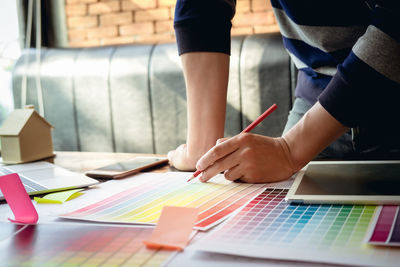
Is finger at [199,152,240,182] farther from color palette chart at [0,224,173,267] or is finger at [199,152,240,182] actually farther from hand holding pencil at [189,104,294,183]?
color palette chart at [0,224,173,267]

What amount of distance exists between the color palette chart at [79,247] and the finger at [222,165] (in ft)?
0.83

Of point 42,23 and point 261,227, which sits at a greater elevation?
point 42,23

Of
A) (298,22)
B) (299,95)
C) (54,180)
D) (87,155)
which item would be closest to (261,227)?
(54,180)

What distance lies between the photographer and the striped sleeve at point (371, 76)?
654 mm

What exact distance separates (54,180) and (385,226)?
593mm

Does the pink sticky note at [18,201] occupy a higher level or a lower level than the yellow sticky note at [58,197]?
higher

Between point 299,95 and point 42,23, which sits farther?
point 42,23

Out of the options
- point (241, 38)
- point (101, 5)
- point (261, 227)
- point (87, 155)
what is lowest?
point (87, 155)

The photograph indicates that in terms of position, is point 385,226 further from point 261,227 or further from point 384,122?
point 384,122

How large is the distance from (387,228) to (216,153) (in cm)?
33

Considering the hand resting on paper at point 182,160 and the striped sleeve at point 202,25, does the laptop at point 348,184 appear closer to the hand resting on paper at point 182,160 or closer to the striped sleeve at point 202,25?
the hand resting on paper at point 182,160

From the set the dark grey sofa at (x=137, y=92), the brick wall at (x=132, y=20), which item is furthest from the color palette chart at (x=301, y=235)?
the brick wall at (x=132, y=20)

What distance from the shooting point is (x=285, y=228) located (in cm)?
45

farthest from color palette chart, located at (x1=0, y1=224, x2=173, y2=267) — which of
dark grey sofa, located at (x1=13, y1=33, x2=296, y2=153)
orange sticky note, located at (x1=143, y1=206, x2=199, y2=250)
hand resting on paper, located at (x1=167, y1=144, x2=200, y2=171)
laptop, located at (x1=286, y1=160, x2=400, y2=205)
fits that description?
dark grey sofa, located at (x1=13, y1=33, x2=296, y2=153)
